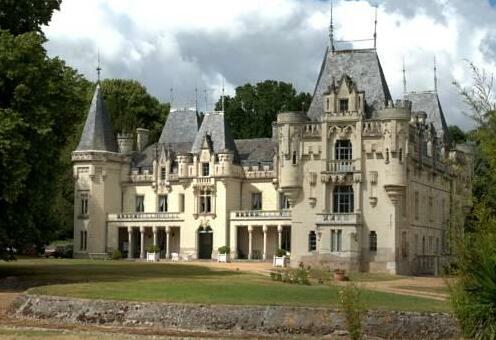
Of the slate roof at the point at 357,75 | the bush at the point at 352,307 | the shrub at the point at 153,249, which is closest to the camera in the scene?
the bush at the point at 352,307

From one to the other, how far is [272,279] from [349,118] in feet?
55.9

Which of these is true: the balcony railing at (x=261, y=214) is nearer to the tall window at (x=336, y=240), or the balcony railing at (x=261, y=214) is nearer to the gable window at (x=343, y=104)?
the tall window at (x=336, y=240)

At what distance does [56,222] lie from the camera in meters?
36.7

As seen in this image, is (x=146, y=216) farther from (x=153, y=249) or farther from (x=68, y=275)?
(x=68, y=275)

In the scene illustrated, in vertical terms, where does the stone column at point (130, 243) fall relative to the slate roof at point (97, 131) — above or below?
below

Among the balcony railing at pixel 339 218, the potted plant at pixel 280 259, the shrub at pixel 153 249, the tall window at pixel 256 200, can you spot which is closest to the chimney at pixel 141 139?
the shrub at pixel 153 249

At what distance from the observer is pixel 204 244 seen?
61531mm

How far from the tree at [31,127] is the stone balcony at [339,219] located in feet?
62.0

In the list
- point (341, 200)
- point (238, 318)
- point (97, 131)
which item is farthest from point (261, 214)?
point (238, 318)

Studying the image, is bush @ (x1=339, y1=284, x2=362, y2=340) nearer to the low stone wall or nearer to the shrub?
the low stone wall

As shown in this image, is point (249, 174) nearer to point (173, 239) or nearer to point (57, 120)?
point (173, 239)

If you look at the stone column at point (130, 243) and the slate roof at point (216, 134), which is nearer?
the slate roof at point (216, 134)

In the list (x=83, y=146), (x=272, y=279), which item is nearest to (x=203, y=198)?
(x=83, y=146)

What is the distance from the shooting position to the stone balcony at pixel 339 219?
48.9 meters
